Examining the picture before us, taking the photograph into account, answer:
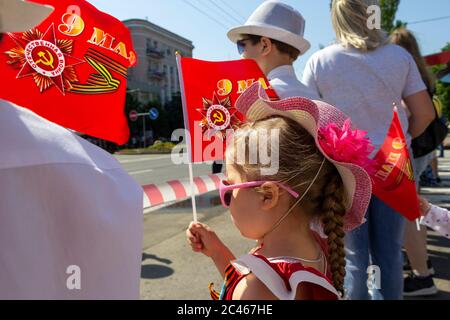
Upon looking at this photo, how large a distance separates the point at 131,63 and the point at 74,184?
1.47m

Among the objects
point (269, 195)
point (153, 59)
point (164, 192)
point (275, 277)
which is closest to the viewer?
point (275, 277)

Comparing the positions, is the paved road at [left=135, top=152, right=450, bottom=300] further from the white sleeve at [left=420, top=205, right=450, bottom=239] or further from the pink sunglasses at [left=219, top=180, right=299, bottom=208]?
the pink sunglasses at [left=219, top=180, right=299, bottom=208]

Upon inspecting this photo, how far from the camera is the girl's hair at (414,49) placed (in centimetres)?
332

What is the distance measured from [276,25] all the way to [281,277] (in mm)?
1502

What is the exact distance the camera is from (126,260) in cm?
92

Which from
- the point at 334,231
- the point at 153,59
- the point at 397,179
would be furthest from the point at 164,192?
the point at 153,59

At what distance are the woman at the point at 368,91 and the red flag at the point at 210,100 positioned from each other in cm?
47

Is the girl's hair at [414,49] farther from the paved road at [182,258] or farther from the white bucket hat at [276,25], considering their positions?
the paved road at [182,258]

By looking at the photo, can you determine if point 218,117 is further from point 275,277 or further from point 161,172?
point 161,172

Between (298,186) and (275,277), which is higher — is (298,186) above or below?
above

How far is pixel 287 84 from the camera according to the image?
88.9 inches
